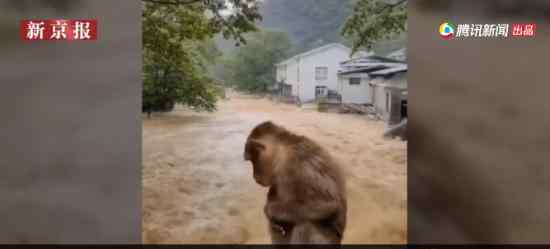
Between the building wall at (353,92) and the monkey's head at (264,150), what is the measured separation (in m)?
0.40

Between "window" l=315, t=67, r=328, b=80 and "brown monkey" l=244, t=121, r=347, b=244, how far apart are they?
360 mm

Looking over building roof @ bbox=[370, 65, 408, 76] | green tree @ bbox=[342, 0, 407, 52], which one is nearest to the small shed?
building roof @ bbox=[370, 65, 408, 76]

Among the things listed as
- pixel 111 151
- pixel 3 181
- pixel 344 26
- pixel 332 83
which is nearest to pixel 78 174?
pixel 111 151

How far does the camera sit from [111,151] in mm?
2436

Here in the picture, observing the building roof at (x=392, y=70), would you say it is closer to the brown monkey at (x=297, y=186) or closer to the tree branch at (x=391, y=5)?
the tree branch at (x=391, y=5)

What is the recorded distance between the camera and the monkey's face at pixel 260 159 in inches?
95.7

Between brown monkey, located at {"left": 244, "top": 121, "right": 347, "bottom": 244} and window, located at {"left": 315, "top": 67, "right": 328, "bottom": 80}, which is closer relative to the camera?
brown monkey, located at {"left": 244, "top": 121, "right": 347, "bottom": 244}

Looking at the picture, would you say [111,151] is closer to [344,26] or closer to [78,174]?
[78,174]

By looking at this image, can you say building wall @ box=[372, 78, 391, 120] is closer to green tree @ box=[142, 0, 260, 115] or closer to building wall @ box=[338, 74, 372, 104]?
building wall @ box=[338, 74, 372, 104]

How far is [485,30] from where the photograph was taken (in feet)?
8.26

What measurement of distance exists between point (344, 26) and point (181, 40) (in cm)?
90

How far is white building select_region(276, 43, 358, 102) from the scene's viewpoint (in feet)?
8.43
